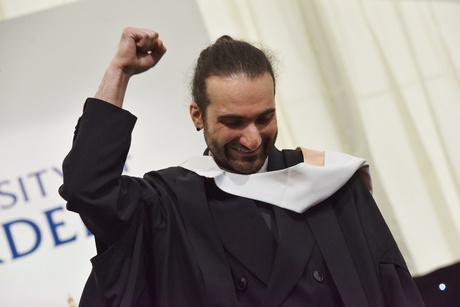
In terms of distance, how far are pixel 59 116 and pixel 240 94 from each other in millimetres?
1246

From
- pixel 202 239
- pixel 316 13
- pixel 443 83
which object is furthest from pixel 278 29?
pixel 202 239

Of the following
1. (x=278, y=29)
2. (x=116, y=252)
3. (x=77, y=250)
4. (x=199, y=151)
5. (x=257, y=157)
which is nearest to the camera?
(x=116, y=252)

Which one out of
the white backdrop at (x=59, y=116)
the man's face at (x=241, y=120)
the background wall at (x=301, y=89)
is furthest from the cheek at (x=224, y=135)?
the background wall at (x=301, y=89)

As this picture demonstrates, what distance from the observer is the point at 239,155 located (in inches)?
56.4

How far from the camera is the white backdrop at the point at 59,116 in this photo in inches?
91.2

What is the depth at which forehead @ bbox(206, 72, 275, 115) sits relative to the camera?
4.51 feet

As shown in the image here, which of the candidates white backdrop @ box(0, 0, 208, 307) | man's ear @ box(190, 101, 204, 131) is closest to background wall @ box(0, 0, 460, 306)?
white backdrop @ box(0, 0, 208, 307)

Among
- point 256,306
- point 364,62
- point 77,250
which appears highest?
point 364,62

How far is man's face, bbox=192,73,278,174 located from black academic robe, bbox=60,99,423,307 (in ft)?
0.31

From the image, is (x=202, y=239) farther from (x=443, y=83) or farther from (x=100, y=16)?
(x=443, y=83)

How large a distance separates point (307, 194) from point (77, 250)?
47.8 inches

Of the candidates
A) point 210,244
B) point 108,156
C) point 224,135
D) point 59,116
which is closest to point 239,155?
point 224,135

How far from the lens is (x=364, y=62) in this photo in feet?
8.81

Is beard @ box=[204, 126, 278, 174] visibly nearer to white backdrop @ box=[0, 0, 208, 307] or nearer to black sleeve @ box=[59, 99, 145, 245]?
black sleeve @ box=[59, 99, 145, 245]
